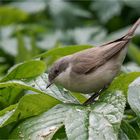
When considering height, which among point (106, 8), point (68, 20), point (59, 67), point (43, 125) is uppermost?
point (43, 125)

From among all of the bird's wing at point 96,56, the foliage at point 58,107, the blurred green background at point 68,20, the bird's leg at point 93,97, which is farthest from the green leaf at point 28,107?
the blurred green background at point 68,20

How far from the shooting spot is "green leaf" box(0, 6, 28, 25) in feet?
22.8

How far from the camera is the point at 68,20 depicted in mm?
7496

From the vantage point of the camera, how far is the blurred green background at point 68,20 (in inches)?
264

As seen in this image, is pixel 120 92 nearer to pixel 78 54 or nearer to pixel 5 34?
pixel 78 54

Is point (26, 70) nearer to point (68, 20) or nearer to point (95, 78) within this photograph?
point (95, 78)

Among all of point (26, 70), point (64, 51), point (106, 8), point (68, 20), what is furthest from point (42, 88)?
point (68, 20)

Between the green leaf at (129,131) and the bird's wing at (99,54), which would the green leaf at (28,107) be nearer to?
the green leaf at (129,131)

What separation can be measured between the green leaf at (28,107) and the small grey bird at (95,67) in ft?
1.30

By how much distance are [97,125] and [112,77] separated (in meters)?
0.77

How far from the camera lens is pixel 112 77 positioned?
140 inches

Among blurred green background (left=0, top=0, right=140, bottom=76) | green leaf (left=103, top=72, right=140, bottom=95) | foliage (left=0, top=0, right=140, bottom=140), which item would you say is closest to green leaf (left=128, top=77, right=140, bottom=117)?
foliage (left=0, top=0, right=140, bottom=140)

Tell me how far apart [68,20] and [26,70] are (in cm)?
410

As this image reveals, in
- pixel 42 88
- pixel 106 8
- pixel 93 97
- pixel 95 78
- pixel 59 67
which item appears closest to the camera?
pixel 42 88
